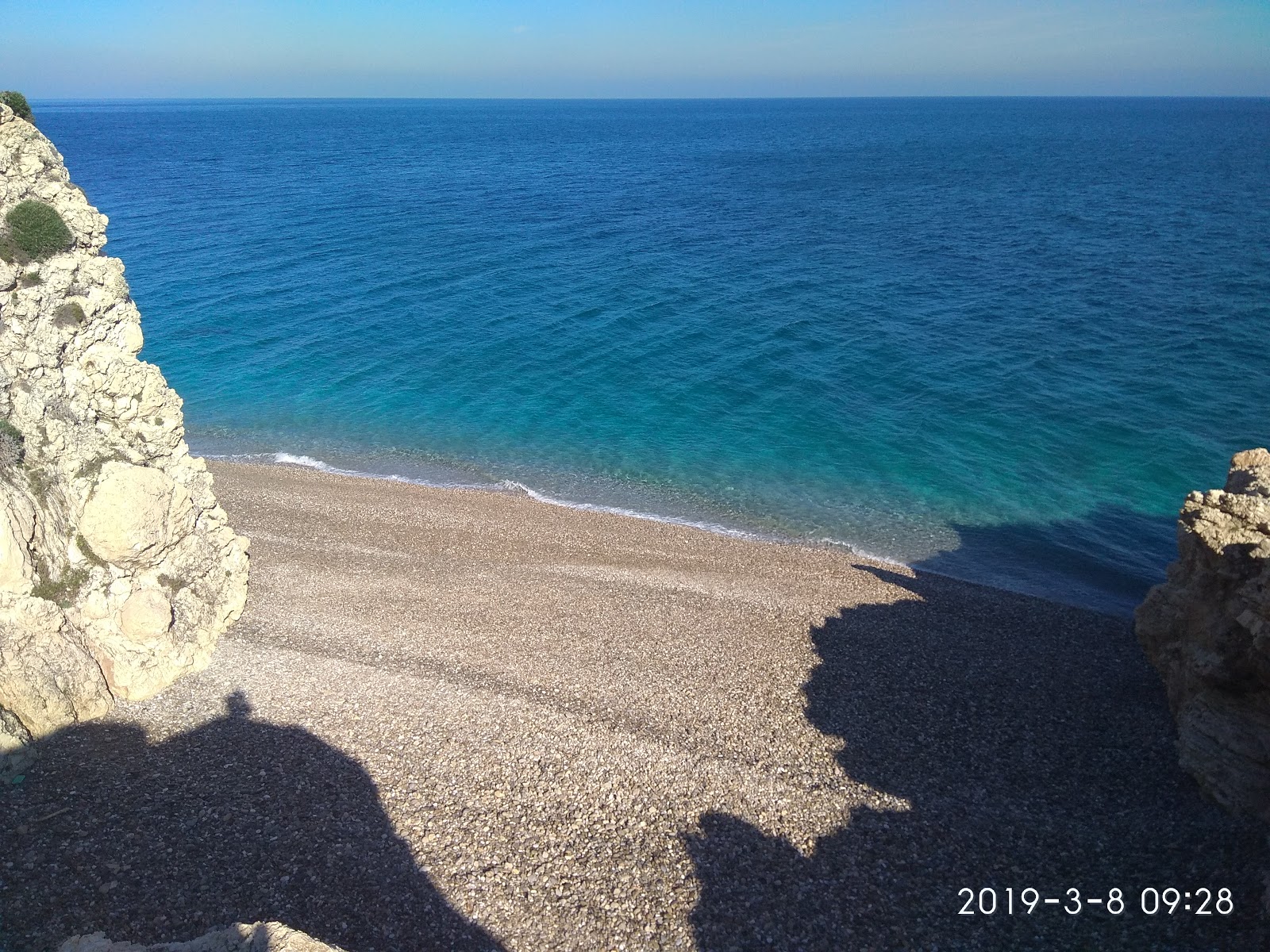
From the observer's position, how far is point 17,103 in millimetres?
17859

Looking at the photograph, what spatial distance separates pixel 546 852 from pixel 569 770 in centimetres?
215

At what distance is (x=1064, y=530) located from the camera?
2886 centimetres

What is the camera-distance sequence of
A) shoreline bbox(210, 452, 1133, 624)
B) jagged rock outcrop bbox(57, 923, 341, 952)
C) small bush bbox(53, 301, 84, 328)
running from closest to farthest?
jagged rock outcrop bbox(57, 923, 341, 952) → small bush bbox(53, 301, 84, 328) → shoreline bbox(210, 452, 1133, 624)

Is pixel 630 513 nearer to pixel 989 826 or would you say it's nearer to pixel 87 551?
pixel 87 551

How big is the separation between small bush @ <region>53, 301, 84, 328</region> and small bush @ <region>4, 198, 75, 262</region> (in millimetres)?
1121

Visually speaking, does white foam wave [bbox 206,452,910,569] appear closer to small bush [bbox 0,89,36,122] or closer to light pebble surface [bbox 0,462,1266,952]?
light pebble surface [bbox 0,462,1266,952]

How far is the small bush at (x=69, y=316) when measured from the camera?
1709 centimetres

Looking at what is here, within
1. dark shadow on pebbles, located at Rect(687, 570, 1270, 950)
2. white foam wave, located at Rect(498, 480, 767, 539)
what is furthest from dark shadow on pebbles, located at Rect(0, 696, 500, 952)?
white foam wave, located at Rect(498, 480, 767, 539)

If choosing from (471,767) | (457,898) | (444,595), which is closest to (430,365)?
(444,595)

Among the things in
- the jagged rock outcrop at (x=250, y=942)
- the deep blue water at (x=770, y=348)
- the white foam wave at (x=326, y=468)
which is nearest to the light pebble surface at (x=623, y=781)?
the jagged rock outcrop at (x=250, y=942)

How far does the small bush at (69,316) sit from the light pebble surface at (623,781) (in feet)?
27.3

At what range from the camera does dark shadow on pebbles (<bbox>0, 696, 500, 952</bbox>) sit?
12.2 meters

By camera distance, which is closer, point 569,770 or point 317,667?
point 569,770

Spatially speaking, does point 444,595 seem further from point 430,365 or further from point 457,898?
point 430,365
